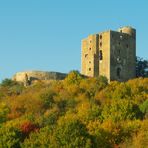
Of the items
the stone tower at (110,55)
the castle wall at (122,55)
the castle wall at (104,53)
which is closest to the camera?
the castle wall at (104,53)

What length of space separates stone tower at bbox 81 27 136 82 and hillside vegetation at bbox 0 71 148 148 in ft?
6.64

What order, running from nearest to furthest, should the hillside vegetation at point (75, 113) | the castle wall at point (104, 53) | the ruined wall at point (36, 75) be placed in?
the hillside vegetation at point (75, 113), the castle wall at point (104, 53), the ruined wall at point (36, 75)

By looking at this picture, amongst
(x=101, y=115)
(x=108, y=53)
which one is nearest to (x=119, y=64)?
(x=108, y=53)

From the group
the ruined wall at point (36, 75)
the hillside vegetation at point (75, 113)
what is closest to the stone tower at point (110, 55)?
the hillside vegetation at point (75, 113)

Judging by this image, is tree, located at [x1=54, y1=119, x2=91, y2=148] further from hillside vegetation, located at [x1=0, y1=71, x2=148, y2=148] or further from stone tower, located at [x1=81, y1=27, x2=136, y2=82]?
stone tower, located at [x1=81, y1=27, x2=136, y2=82]

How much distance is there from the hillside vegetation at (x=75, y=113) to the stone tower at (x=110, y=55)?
6.64 feet

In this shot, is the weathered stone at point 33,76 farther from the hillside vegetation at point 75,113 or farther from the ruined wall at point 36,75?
the hillside vegetation at point 75,113

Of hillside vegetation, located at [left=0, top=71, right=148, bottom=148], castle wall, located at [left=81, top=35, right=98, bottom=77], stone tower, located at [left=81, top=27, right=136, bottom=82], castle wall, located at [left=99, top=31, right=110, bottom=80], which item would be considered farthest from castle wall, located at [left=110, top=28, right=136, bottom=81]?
hillside vegetation, located at [left=0, top=71, right=148, bottom=148]

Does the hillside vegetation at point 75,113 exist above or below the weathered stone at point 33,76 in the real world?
below

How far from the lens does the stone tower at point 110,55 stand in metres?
85.9

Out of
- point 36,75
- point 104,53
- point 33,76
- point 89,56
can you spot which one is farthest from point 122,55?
point 33,76

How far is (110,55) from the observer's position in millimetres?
85875

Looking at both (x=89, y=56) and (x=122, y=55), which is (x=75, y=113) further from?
(x=122, y=55)

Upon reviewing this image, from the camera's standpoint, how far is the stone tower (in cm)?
8594
